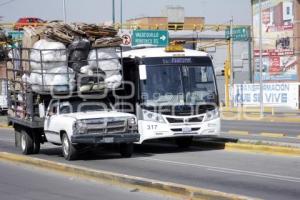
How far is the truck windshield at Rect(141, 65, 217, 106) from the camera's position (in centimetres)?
1770

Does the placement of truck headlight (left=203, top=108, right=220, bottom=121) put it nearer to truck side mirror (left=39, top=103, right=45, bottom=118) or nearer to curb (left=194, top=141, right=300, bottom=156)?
curb (left=194, top=141, right=300, bottom=156)

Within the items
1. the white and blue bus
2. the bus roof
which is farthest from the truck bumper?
the bus roof

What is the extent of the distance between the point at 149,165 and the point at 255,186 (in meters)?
4.25

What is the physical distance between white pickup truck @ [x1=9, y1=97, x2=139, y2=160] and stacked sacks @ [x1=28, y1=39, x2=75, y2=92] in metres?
0.51

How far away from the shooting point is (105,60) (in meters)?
17.4

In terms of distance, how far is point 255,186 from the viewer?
36.9 ft

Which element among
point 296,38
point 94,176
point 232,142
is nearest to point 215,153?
point 232,142

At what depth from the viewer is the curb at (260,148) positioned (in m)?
16.0

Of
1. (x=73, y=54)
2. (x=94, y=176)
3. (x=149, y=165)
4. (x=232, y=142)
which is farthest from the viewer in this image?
(x=232, y=142)

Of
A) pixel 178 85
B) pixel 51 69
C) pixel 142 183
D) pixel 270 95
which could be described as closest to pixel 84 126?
pixel 51 69

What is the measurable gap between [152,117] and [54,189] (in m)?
6.01

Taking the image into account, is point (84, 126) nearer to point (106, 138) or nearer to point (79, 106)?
point (106, 138)

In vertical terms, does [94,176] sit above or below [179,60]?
below

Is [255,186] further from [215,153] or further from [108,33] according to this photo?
[108,33]
